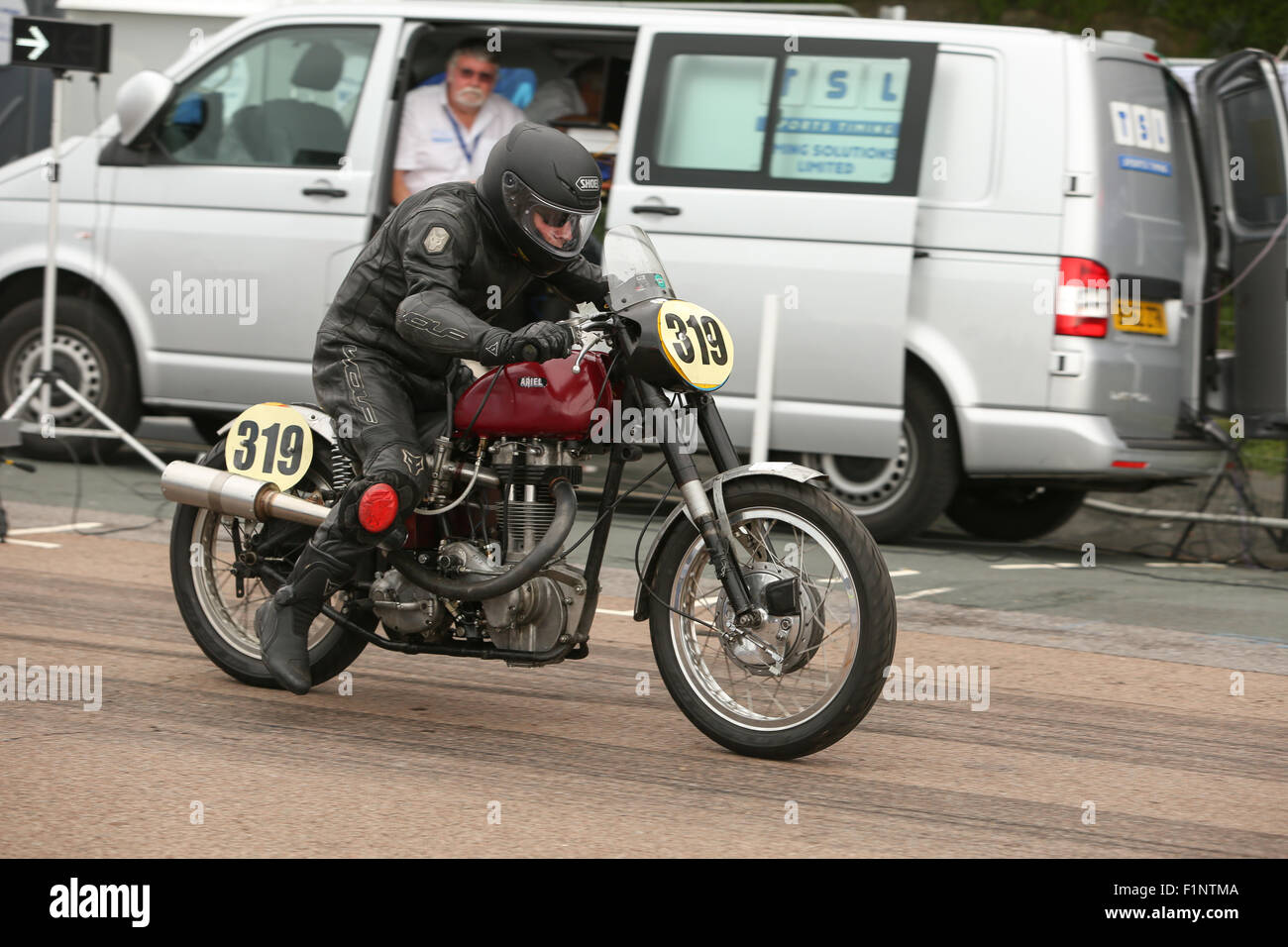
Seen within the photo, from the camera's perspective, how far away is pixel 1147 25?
53.5ft

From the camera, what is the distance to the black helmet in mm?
4883

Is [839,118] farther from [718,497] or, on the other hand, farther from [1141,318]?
[718,497]

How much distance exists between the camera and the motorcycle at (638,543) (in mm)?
4738

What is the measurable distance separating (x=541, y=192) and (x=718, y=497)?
3.13ft

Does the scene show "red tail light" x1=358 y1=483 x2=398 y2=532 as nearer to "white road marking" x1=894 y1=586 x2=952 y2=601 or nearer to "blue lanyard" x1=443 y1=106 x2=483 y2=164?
"white road marking" x1=894 y1=586 x2=952 y2=601

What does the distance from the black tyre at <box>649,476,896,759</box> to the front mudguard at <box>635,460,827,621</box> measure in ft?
0.06

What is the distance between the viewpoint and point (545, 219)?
496 cm

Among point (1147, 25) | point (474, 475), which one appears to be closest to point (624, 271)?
point (474, 475)

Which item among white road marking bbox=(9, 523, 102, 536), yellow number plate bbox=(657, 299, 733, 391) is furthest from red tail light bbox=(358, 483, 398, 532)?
white road marking bbox=(9, 523, 102, 536)

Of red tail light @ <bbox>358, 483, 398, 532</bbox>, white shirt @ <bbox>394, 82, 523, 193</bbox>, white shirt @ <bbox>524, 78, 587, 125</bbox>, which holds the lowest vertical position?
red tail light @ <bbox>358, 483, 398, 532</bbox>

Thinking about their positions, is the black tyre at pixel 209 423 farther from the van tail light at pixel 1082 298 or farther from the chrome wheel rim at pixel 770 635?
the chrome wheel rim at pixel 770 635

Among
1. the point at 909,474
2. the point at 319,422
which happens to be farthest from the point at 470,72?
the point at 319,422

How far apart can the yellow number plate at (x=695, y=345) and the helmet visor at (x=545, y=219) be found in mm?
348

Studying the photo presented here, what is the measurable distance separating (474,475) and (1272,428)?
549 cm
